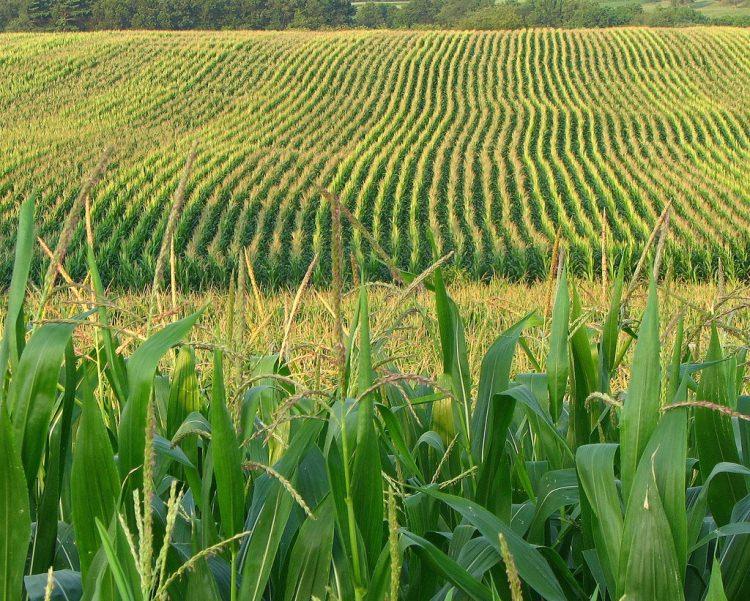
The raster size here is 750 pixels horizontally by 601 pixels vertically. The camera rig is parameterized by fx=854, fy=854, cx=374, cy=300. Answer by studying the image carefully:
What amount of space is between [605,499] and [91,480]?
59cm

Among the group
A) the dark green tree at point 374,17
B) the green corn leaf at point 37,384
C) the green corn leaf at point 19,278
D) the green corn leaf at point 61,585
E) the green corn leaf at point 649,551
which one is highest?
the dark green tree at point 374,17

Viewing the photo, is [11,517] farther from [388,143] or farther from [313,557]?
[388,143]

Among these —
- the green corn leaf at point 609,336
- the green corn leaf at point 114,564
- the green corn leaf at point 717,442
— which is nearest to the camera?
the green corn leaf at point 114,564

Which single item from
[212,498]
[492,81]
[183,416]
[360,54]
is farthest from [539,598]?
[360,54]

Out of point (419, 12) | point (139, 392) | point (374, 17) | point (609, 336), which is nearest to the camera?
point (139, 392)

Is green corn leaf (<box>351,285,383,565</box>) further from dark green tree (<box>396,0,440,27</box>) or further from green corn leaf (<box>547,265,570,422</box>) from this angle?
dark green tree (<box>396,0,440,27</box>)

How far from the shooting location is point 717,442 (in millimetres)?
1209

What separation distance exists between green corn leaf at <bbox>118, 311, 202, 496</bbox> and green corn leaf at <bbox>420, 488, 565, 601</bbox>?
35 cm

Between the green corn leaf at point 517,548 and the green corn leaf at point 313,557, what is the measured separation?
0.12 metres

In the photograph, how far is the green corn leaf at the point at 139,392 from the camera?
0.96 metres

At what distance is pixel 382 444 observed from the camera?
141 centimetres

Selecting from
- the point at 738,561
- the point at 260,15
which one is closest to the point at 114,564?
the point at 738,561

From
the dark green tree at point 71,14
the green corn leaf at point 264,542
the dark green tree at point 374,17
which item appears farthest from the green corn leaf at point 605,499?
the dark green tree at point 374,17

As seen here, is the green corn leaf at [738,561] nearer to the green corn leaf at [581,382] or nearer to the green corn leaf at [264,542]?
the green corn leaf at [581,382]
